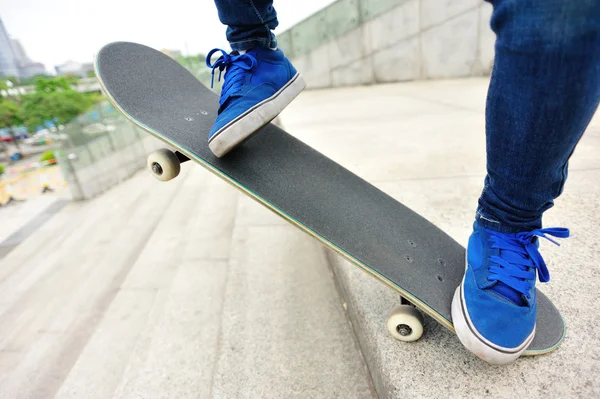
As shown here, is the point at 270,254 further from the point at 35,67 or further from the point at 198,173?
the point at 35,67

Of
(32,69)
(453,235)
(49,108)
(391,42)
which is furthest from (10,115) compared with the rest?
(32,69)

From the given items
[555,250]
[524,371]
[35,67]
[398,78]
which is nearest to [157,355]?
[524,371]

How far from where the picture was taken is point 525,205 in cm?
75

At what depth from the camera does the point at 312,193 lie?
1181 mm

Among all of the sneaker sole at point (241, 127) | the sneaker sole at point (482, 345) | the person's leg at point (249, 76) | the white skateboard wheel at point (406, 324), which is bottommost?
the white skateboard wheel at point (406, 324)

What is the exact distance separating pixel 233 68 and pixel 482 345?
43.2 inches

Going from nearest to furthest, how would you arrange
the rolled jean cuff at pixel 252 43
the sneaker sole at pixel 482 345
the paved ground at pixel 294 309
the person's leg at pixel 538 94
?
the person's leg at pixel 538 94
the sneaker sole at pixel 482 345
the paved ground at pixel 294 309
the rolled jean cuff at pixel 252 43

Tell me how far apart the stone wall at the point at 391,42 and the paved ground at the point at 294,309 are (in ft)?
6.12

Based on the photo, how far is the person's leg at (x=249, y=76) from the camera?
3.25 ft

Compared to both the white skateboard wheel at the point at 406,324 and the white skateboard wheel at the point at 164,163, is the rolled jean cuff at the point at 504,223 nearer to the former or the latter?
the white skateboard wheel at the point at 406,324

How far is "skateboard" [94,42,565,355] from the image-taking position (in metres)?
0.92

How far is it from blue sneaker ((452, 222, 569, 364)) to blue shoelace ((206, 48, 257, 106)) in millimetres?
859

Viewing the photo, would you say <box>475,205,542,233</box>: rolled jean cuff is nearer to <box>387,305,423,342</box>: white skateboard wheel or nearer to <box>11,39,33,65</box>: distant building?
<box>387,305,423,342</box>: white skateboard wheel

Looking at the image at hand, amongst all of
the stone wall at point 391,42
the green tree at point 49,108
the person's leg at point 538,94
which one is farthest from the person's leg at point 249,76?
the green tree at point 49,108
